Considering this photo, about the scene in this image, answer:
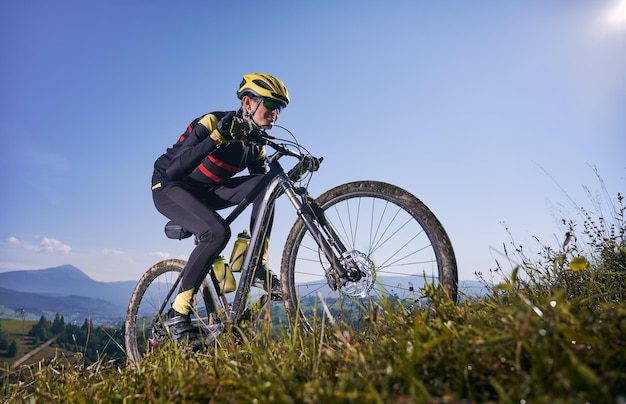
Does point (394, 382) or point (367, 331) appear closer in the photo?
point (394, 382)

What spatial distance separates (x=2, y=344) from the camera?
101875mm

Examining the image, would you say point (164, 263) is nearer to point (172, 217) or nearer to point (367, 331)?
point (172, 217)

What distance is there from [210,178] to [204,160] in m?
0.23

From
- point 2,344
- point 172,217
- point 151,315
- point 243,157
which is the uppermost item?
point 243,157

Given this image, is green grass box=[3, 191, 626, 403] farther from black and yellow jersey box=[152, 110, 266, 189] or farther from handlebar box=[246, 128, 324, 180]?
black and yellow jersey box=[152, 110, 266, 189]

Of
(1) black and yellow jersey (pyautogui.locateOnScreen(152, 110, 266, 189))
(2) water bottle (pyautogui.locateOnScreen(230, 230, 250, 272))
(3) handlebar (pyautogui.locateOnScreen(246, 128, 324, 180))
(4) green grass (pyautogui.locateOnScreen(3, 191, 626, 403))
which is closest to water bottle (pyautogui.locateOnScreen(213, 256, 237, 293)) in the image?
(2) water bottle (pyautogui.locateOnScreen(230, 230, 250, 272))

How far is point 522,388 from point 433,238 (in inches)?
87.1

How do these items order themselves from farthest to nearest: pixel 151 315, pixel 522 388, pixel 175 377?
pixel 151 315, pixel 175 377, pixel 522 388

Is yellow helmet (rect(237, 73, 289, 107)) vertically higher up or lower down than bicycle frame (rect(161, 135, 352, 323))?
higher up

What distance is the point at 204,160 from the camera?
4715 millimetres

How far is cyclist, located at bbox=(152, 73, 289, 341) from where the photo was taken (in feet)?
13.7

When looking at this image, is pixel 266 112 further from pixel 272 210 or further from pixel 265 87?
pixel 272 210

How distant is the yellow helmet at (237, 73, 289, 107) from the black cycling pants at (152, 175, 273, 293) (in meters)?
0.98

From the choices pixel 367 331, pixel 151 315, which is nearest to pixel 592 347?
pixel 367 331
